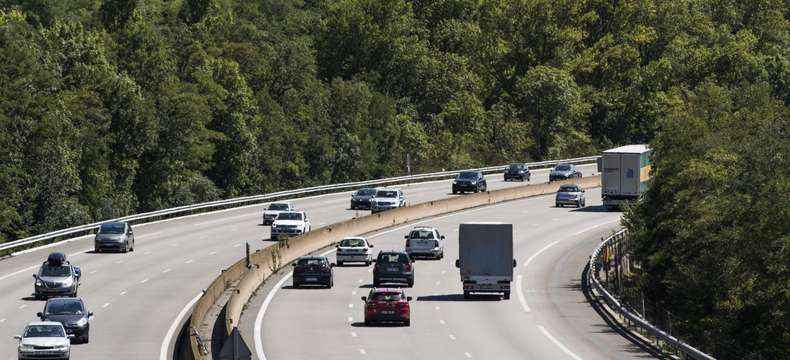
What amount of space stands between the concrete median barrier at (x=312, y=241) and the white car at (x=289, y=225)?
5.86 feet

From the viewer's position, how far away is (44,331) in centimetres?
4884

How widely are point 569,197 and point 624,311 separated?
53.4 m

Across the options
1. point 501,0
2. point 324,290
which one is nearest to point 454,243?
point 324,290

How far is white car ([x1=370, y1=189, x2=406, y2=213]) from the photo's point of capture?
10331 cm

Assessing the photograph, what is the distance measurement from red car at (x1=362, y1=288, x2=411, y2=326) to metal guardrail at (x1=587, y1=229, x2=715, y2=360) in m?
7.94

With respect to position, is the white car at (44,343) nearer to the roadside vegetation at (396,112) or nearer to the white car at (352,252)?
the roadside vegetation at (396,112)

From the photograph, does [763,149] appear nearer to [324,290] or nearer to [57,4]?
[324,290]

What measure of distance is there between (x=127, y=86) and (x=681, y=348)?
282 feet

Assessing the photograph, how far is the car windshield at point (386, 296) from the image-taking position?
2276 inches

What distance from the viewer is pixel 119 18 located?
148625 millimetres

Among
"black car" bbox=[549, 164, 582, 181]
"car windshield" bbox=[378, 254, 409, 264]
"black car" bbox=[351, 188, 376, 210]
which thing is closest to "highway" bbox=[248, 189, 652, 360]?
"car windshield" bbox=[378, 254, 409, 264]

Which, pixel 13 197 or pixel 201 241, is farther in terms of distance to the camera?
pixel 13 197

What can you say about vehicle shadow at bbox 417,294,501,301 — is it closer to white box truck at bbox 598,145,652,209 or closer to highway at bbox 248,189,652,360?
highway at bbox 248,189,652,360

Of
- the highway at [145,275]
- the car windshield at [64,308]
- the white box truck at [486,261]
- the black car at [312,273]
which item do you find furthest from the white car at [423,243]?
the car windshield at [64,308]
